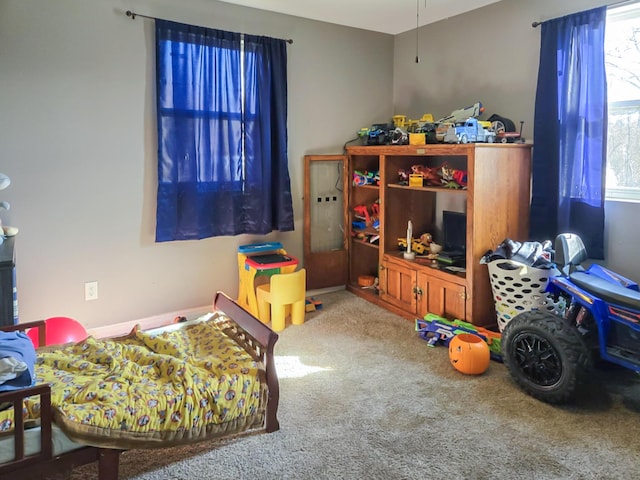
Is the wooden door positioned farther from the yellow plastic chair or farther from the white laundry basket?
the white laundry basket

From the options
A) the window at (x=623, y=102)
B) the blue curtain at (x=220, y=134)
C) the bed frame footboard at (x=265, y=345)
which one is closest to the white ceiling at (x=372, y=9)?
the blue curtain at (x=220, y=134)

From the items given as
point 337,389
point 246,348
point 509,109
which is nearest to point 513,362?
point 337,389

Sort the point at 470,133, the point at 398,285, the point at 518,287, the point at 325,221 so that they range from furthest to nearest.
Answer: the point at 325,221, the point at 398,285, the point at 470,133, the point at 518,287

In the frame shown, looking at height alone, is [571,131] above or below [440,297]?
above

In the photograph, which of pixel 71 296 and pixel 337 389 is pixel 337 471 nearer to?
pixel 337 389

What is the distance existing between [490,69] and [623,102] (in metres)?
0.99

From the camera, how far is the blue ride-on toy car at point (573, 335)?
7.97ft

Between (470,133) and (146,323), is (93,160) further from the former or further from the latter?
(470,133)

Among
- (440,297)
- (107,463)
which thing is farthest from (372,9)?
(107,463)

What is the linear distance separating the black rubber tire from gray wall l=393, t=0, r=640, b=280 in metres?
0.95

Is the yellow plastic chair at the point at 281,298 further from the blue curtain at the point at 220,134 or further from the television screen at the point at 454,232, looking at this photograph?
→ the television screen at the point at 454,232

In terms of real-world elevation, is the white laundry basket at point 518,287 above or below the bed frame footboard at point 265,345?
above

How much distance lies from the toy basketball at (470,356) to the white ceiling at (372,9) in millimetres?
2460

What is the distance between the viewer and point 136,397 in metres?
2.01
